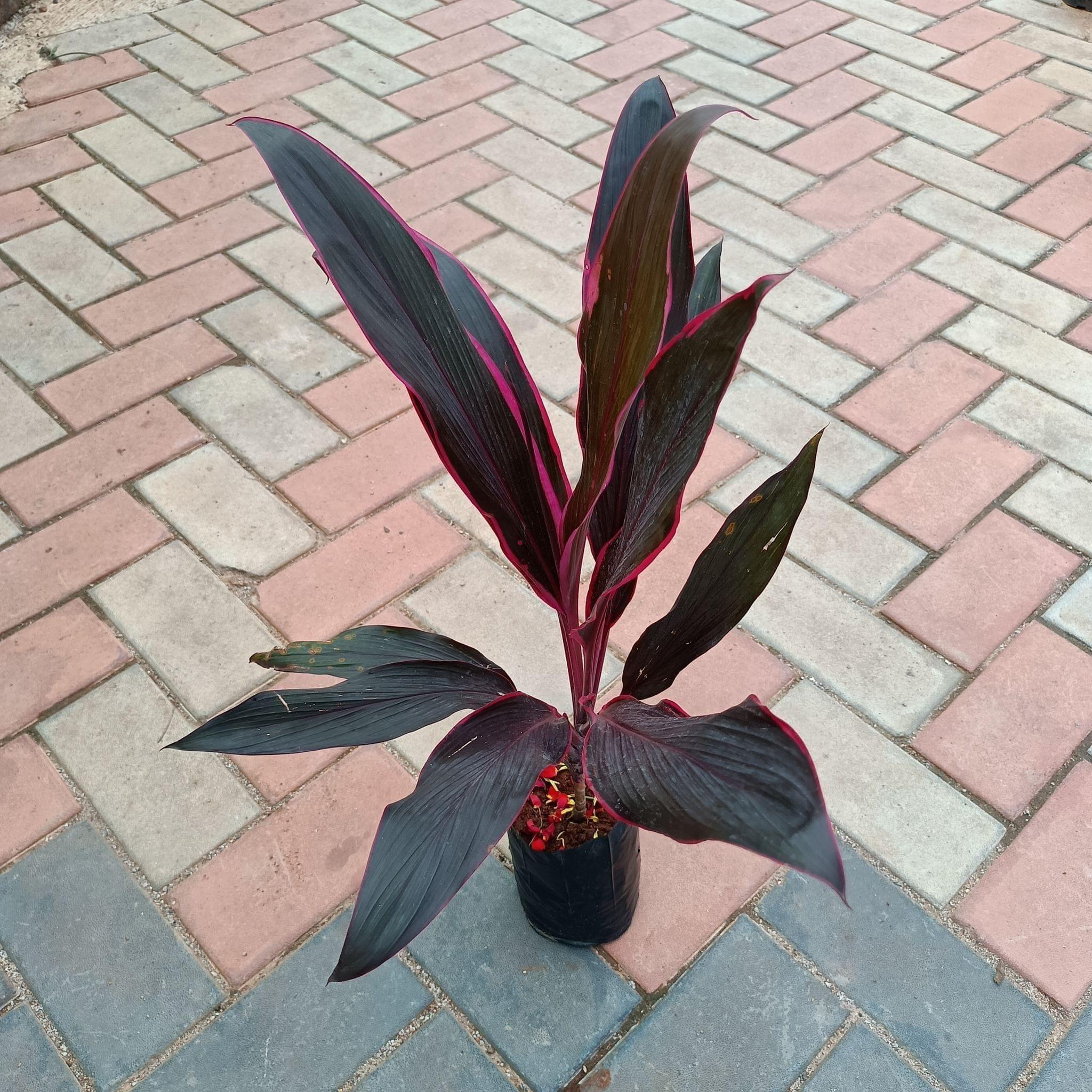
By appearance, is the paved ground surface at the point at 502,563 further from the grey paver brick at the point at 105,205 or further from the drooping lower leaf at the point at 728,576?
the drooping lower leaf at the point at 728,576

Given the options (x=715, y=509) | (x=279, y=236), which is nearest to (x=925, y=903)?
(x=715, y=509)

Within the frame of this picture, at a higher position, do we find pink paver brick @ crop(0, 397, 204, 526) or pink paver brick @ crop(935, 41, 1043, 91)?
pink paver brick @ crop(0, 397, 204, 526)

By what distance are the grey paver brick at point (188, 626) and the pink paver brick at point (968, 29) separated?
259 cm

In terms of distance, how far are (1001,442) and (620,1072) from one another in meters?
1.34

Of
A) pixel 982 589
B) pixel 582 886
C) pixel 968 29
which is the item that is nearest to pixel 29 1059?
pixel 582 886

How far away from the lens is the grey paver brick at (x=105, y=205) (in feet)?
8.38

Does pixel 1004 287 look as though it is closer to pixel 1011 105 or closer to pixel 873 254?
pixel 873 254

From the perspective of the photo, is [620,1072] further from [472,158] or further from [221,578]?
[472,158]

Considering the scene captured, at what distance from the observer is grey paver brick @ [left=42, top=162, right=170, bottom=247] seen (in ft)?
8.38

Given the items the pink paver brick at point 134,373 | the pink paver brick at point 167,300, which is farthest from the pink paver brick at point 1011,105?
the pink paver brick at point 134,373

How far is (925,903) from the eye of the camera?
4.80ft

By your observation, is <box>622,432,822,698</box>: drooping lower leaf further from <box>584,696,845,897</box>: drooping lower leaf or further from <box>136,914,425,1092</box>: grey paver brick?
<box>136,914,425,1092</box>: grey paver brick

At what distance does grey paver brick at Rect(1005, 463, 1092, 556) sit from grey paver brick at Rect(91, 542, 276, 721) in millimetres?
1318

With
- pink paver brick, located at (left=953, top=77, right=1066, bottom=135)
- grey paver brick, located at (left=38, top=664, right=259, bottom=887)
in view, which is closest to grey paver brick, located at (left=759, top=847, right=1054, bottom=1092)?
grey paver brick, located at (left=38, top=664, right=259, bottom=887)
